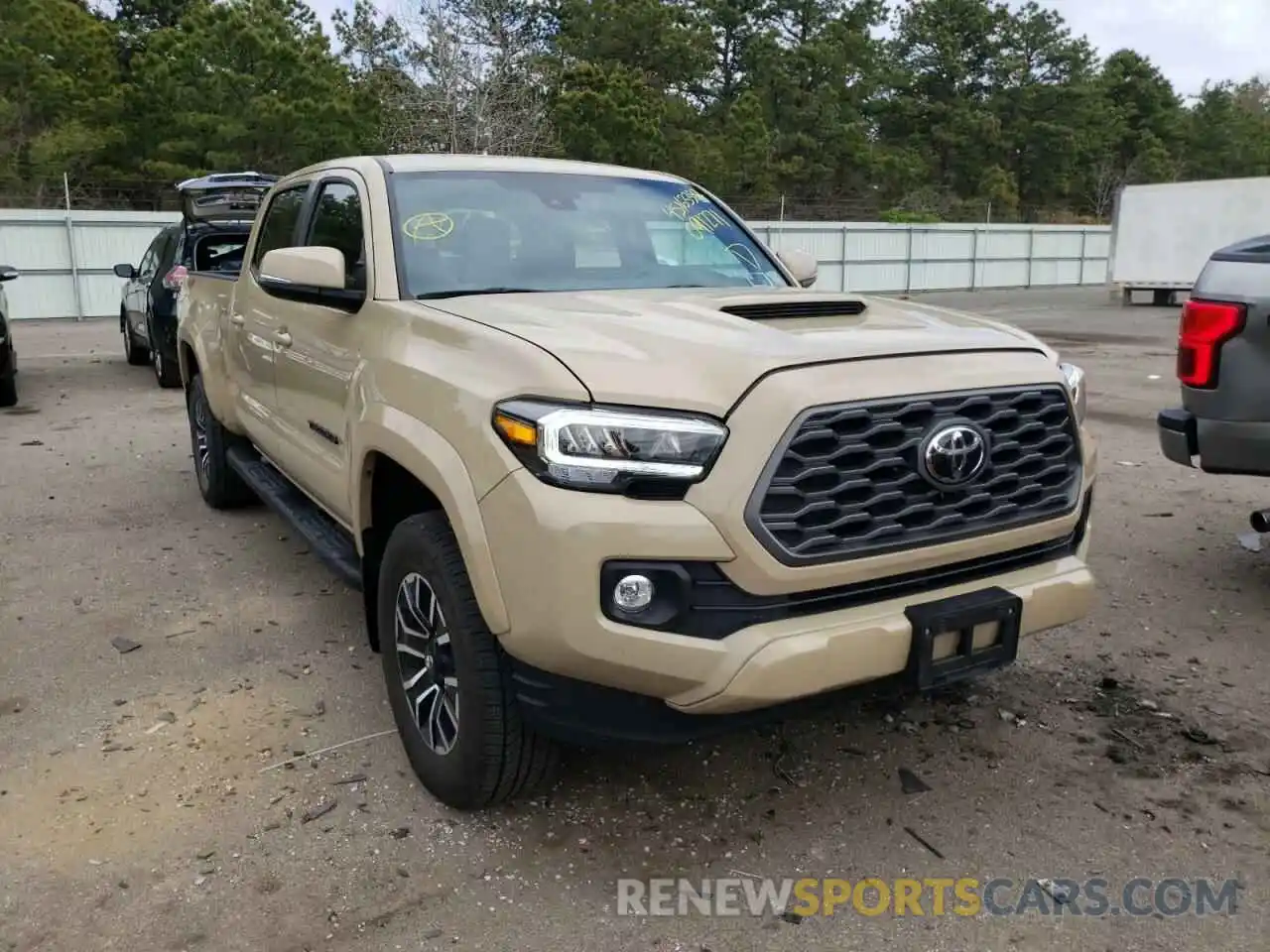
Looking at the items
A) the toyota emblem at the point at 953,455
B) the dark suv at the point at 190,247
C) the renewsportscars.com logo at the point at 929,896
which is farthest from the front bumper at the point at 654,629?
the dark suv at the point at 190,247

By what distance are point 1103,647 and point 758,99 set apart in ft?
138

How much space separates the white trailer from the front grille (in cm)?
2466

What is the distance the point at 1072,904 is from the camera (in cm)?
274

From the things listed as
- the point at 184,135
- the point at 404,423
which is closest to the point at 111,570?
the point at 404,423

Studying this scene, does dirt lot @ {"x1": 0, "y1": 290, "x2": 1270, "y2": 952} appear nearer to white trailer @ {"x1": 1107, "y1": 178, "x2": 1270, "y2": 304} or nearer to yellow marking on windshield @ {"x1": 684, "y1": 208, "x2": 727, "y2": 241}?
yellow marking on windshield @ {"x1": 684, "y1": 208, "x2": 727, "y2": 241}

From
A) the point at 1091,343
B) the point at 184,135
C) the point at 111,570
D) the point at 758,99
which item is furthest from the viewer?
the point at 758,99

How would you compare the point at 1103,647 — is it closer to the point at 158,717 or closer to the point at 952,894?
the point at 952,894

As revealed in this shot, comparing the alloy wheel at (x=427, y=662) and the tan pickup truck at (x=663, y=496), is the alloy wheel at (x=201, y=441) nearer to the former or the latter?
the tan pickup truck at (x=663, y=496)

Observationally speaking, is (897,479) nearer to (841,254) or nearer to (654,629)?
(654,629)

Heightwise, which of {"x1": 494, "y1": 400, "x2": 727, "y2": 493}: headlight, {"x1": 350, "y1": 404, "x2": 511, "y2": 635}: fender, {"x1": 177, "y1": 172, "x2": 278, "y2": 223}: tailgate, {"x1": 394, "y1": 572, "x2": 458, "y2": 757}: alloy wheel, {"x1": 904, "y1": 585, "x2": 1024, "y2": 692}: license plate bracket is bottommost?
{"x1": 394, "y1": 572, "x2": 458, "y2": 757}: alloy wheel

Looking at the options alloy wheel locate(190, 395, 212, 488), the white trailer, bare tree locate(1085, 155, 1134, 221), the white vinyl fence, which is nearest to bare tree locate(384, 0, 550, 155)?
the white vinyl fence

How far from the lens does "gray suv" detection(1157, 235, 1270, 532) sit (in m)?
4.50

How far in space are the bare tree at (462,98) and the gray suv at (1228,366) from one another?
93.1ft

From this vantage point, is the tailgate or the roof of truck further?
the tailgate
